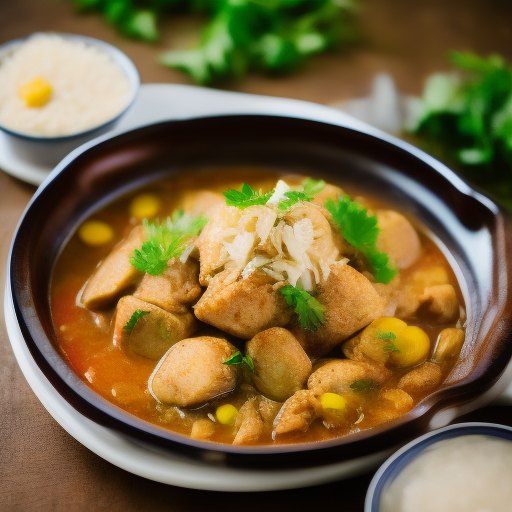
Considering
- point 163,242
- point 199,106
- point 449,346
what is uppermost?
point 199,106

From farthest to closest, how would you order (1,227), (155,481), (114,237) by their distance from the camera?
(1,227) → (114,237) → (155,481)

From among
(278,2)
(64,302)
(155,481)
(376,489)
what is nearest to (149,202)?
(64,302)

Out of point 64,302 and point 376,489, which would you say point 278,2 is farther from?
point 376,489

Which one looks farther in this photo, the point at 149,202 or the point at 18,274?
the point at 149,202

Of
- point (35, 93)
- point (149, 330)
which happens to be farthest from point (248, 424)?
point (35, 93)

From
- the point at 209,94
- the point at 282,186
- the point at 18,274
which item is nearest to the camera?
the point at 18,274

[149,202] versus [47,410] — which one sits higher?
[149,202]

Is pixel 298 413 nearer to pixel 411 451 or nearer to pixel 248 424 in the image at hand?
pixel 248 424

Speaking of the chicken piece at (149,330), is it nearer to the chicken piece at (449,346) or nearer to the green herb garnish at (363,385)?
the green herb garnish at (363,385)
